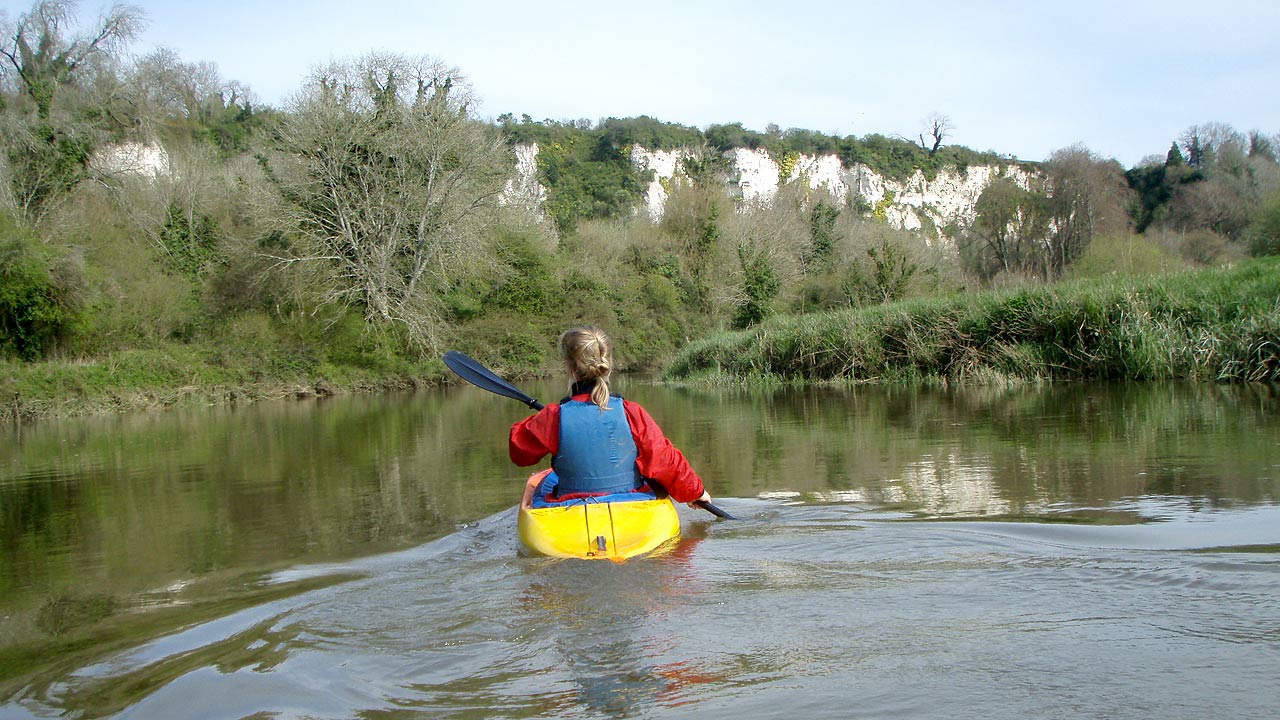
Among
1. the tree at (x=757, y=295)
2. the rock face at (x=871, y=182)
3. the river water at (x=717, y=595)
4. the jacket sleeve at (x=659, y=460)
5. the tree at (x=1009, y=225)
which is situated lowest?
the river water at (x=717, y=595)

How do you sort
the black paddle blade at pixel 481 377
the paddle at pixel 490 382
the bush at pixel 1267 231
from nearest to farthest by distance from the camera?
the paddle at pixel 490 382
the black paddle blade at pixel 481 377
the bush at pixel 1267 231

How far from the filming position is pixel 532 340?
104 feet

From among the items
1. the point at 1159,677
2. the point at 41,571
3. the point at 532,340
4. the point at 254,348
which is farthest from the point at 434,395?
the point at 1159,677

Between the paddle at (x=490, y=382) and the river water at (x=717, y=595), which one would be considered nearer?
the river water at (x=717, y=595)

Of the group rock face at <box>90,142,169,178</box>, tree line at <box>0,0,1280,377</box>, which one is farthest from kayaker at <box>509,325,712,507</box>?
rock face at <box>90,142,169,178</box>

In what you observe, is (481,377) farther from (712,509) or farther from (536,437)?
(712,509)

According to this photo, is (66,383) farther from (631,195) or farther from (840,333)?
(631,195)

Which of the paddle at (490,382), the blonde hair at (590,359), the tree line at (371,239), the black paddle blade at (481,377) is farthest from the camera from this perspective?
the tree line at (371,239)

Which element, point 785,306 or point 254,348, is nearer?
point 254,348

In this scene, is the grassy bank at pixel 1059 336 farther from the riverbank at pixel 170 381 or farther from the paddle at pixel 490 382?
the riverbank at pixel 170 381

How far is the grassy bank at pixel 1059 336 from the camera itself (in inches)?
504

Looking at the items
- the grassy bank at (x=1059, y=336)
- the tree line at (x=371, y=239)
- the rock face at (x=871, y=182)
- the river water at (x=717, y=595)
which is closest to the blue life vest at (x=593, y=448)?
the river water at (x=717, y=595)

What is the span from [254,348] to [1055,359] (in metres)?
19.8

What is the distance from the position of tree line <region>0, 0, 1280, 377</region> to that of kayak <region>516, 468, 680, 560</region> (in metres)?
15.9
